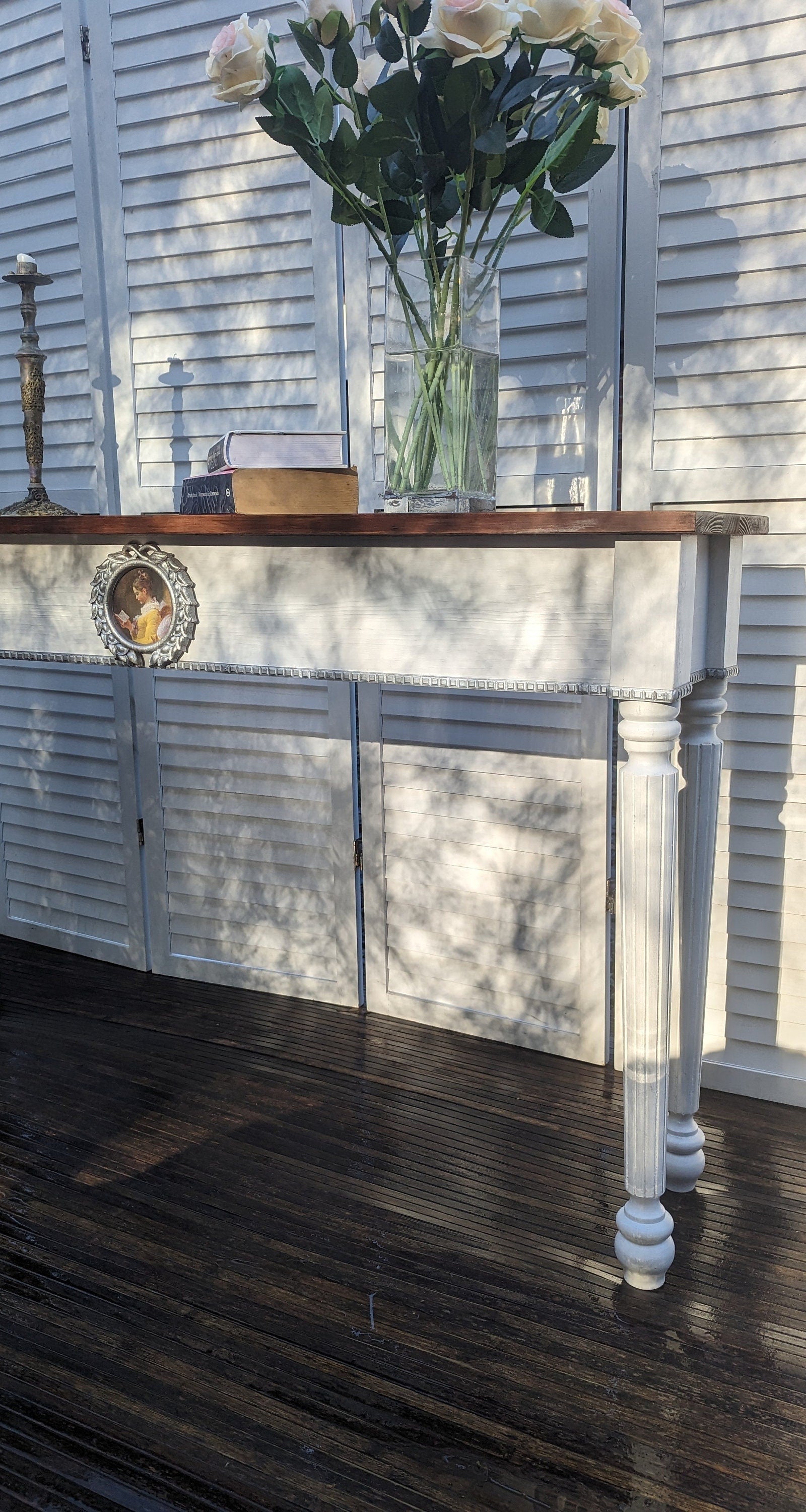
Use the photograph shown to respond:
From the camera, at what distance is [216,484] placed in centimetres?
135

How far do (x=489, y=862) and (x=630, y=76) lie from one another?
1.13 meters

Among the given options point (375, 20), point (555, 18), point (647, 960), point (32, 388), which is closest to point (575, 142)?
point (555, 18)

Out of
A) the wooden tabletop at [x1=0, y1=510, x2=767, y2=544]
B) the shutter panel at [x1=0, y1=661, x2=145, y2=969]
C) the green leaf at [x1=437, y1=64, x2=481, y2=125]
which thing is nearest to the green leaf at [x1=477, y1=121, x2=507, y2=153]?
the green leaf at [x1=437, y1=64, x2=481, y2=125]

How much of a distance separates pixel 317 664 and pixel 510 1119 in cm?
79

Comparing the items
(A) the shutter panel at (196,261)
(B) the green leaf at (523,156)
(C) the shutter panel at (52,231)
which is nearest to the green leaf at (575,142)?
(B) the green leaf at (523,156)

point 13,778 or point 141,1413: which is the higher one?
point 13,778

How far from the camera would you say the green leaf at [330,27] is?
1224 mm

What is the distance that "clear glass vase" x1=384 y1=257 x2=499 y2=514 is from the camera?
1.25 m

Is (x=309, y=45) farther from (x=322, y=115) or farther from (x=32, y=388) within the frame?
(x=32, y=388)

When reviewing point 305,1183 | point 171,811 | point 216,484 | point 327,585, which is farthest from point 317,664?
point 171,811

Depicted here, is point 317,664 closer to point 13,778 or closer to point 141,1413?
point 141,1413

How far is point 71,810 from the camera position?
233 centimetres

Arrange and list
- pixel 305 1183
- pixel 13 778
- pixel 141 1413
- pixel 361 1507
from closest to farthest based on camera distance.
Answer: pixel 361 1507 < pixel 141 1413 < pixel 305 1183 < pixel 13 778

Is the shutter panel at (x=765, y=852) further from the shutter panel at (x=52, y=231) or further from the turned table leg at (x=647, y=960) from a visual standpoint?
the shutter panel at (x=52, y=231)
